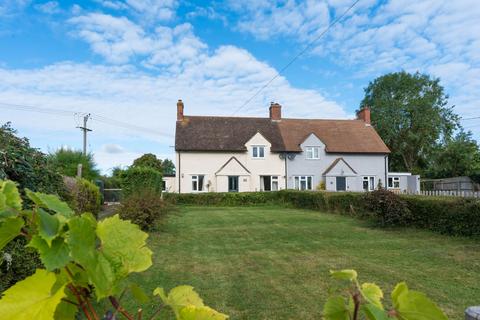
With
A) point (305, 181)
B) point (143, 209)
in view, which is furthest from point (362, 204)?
point (305, 181)

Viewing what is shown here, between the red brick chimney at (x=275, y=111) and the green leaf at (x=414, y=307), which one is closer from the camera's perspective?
the green leaf at (x=414, y=307)

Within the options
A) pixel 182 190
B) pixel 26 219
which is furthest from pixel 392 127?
pixel 26 219

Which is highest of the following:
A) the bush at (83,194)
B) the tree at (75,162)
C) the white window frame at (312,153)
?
the white window frame at (312,153)

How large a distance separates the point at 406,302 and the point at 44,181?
5.67 m

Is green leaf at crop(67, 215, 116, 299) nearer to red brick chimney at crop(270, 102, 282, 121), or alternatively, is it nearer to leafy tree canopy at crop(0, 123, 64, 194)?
leafy tree canopy at crop(0, 123, 64, 194)

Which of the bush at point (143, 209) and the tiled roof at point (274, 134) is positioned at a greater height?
the tiled roof at point (274, 134)

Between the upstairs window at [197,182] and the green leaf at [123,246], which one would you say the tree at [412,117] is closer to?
the upstairs window at [197,182]

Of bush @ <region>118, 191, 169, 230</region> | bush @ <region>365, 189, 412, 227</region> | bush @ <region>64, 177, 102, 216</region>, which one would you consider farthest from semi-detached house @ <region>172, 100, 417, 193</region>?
bush @ <region>365, 189, 412, 227</region>

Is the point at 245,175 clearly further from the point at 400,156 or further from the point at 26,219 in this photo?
the point at 26,219

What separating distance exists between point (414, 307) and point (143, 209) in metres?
12.7

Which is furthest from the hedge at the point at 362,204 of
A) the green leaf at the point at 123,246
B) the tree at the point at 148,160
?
the tree at the point at 148,160

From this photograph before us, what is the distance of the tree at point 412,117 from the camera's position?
1966 inches

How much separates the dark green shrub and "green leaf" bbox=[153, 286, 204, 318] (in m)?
3.86

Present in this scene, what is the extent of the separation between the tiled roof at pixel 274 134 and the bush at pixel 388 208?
69.8ft
